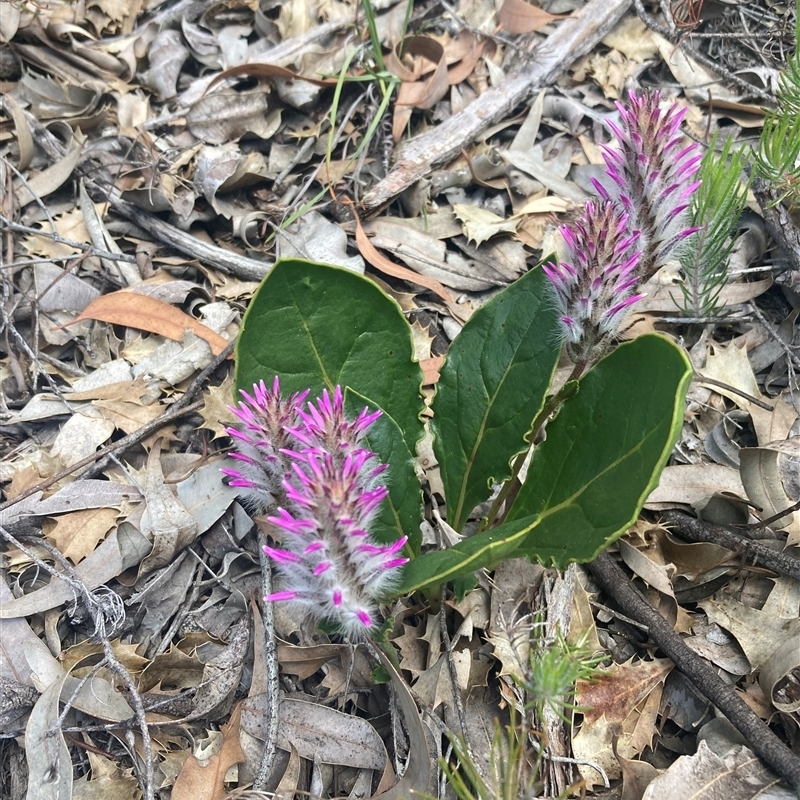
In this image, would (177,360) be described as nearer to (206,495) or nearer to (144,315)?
(144,315)

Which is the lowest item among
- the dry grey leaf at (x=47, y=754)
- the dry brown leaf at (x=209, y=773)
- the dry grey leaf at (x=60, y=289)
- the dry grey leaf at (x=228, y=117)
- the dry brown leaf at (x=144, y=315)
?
the dry grey leaf at (x=47, y=754)

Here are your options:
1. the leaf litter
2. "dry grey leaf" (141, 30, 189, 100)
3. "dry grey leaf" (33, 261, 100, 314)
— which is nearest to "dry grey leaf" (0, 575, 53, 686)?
the leaf litter

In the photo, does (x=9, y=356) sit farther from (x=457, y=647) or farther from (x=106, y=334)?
(x=457, y=647)

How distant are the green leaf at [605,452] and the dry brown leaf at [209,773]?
1.02 meters

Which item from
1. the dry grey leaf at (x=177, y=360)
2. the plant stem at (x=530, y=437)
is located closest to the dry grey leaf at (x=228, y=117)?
the dry grey leaf at (x=177, y=360)

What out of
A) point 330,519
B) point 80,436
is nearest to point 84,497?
point 80,436

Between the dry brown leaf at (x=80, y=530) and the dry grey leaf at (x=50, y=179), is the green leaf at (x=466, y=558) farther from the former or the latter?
the dry grey leaf at (x=50, y=179)

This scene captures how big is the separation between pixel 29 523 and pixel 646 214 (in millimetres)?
2241

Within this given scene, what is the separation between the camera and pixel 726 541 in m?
2.20

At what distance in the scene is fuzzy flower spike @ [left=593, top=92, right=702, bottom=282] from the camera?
1741 mm

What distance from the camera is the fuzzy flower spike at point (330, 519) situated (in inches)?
Result: 55.9

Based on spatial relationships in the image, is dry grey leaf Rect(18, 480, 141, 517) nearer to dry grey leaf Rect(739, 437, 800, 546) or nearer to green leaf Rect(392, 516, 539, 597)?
green leaf Rect(392, 516, 539, 597)

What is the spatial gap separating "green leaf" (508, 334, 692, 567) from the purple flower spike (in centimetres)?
10

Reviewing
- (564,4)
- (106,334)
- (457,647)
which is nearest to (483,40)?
(564,4)
